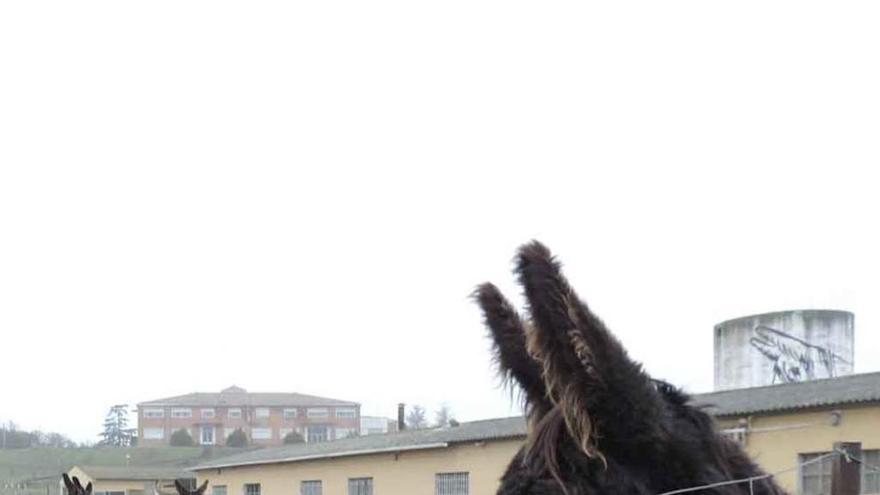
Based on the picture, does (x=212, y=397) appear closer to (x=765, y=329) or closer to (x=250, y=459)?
(x=250, y=459)

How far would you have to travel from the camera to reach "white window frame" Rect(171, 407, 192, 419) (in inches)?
3696

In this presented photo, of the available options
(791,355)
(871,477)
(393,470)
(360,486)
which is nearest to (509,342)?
(871,477)

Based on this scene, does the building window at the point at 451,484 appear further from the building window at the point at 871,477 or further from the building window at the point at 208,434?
the building window at the point at 208,434

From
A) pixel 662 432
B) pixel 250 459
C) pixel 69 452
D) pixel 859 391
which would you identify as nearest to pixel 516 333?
pixel 662 432

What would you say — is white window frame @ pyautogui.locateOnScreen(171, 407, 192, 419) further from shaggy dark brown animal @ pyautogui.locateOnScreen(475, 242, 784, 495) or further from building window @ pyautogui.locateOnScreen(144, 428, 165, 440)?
shaggy dark brown animal @ pyautogui.locateOnScreen(475, 242, 784, 495)

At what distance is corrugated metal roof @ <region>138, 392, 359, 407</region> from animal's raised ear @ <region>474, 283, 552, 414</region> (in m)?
92.4

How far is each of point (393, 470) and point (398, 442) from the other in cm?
121

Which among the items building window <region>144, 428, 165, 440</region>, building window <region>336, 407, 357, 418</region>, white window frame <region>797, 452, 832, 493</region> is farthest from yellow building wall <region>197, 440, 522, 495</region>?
building window <region>144, 428, 165, 440</region>

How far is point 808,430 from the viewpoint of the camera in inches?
715

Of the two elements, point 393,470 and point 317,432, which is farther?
point 317,432

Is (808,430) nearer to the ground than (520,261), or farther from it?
nearer to the ground

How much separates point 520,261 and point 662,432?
367 millimetres

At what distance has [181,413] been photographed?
94.6 metres

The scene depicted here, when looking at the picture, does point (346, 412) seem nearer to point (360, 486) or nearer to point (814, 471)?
point (360, 486)
